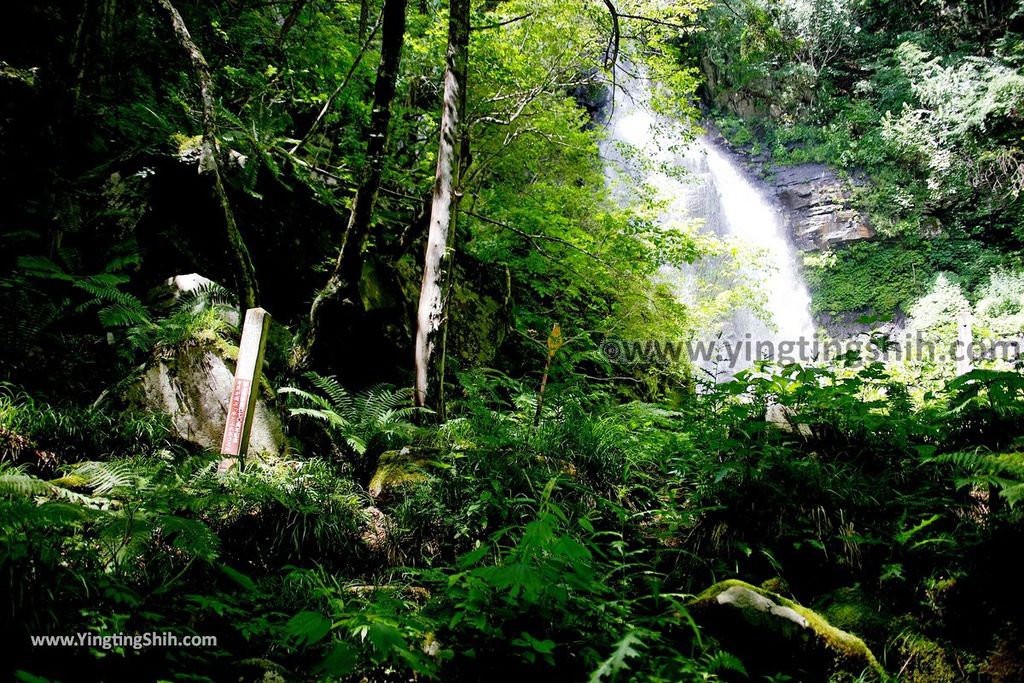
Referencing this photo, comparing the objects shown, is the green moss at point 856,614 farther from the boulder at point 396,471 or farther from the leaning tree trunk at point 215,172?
the leaning tree trunk at point 215,172

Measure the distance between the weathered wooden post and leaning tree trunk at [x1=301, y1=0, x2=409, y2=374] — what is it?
4.62ft

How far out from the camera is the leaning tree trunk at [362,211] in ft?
15.7

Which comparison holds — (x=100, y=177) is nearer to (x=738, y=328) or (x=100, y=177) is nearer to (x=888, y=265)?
(x=738, y=328)

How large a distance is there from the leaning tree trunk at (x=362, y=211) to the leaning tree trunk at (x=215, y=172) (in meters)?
0.73

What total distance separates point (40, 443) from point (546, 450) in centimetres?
388

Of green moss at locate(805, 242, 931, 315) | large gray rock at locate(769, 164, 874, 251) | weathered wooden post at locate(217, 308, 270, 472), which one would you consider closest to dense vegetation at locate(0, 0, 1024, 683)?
weathered wooden post at locate(217, 308, 270, 472)

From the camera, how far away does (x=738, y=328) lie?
62.3 feet

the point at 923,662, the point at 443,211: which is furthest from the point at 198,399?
the point at 923,662

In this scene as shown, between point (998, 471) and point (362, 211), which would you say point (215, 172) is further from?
point (998, 471)

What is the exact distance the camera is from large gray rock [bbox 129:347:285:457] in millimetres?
4426

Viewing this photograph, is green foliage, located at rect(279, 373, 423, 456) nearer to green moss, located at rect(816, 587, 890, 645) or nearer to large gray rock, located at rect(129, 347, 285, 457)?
large gray rock, located at rect(129, 347, 285, 457)

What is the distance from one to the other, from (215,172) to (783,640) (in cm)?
579

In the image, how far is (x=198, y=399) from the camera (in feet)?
15.0

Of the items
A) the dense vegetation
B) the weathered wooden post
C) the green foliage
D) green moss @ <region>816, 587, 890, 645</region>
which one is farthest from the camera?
the green foliage
